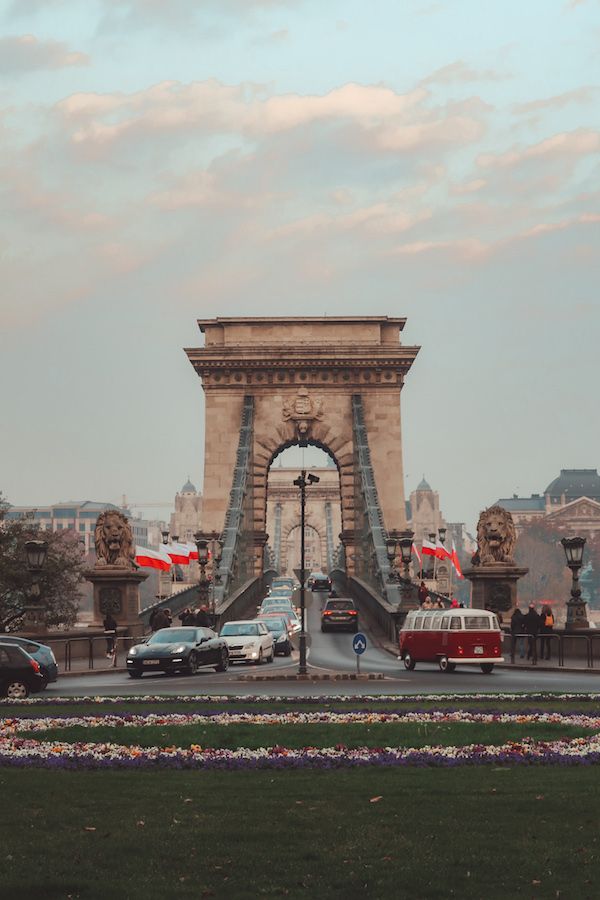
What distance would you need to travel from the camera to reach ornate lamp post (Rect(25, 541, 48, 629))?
131 ft

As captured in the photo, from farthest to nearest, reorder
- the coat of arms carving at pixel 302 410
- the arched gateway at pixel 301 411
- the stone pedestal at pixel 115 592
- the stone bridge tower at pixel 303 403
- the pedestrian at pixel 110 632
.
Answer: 1. the coat of arms carving at pixel 302 410
2. the stone bridge tower at pixel 303 403
3. the arched gateway at pixel 301 411
4. the stone pedestal at pixel 115 592
5. the pedestrian at pixel 110 632

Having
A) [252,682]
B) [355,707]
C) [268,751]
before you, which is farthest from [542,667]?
[268,751]

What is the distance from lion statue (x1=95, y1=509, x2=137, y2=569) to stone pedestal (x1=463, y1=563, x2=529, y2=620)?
1168 centimetres

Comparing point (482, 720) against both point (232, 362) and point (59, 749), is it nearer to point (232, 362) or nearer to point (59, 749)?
point (59, 749)

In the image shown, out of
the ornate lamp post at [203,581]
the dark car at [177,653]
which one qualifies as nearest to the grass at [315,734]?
the dark car at [177,653]

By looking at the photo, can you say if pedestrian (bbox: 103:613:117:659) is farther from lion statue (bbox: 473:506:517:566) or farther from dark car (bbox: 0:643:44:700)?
dark car (bbox: 0:643:44:700)

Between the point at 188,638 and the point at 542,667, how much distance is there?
947 cm

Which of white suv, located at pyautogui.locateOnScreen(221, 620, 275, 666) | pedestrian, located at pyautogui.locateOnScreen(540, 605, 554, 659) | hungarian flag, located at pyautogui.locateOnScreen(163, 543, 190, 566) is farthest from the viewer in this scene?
hungarian flag, located at pyautogui.locateOnScreen(163, 543, 190, 566)

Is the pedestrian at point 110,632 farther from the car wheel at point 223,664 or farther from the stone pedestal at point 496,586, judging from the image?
the stone pedestal at point 496,586

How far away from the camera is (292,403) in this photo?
88.9 m

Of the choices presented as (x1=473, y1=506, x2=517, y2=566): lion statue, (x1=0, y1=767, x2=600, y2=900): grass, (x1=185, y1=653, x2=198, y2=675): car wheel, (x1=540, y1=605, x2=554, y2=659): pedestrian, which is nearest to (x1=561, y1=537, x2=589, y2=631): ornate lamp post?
(x1=540, y1=605, x2=554, y2=659): pedestrian

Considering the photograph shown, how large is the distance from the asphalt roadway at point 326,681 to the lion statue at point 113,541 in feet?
25.5

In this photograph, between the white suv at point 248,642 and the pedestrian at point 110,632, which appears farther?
the pedestrian at point 110,632

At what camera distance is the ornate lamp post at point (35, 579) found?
39906mm
